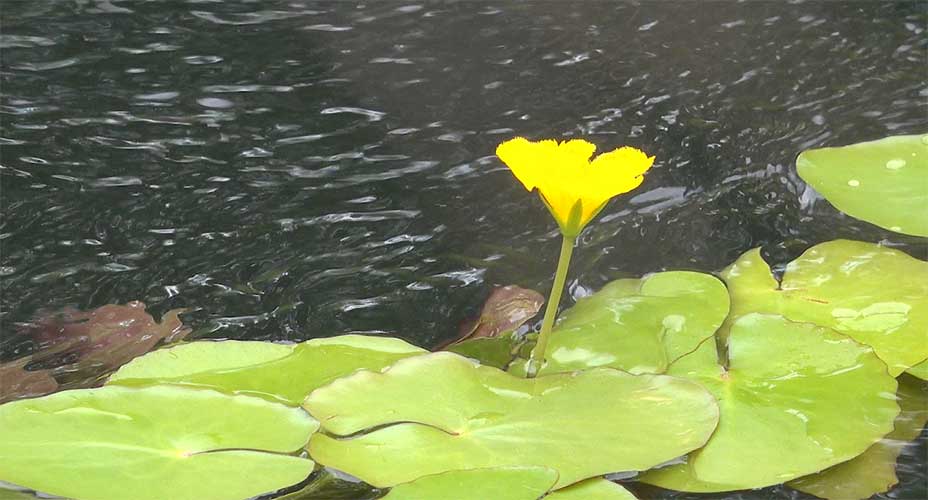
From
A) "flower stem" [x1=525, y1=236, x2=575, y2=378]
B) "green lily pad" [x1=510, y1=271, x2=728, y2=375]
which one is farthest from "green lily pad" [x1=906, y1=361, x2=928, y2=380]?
"flower stem" [x1=525, y1=236, x2=575, y2=378]

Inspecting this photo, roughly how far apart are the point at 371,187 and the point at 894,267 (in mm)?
574

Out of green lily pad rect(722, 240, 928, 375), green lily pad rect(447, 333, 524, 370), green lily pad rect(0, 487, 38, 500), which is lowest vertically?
green lily pad rect(722, 240, 928, 375)

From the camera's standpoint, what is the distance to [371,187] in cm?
115

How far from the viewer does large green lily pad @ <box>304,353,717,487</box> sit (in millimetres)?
685

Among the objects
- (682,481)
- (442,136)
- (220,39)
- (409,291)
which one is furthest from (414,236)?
(220,39)

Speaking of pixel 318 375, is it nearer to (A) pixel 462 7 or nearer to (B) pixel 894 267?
(B) pixel 894 267

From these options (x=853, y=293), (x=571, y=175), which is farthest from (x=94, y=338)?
(x=853, y=293)

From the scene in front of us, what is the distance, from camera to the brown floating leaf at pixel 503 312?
2.93 ft

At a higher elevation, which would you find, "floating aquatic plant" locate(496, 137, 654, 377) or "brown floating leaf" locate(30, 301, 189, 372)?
"floating aquatic plant" locate(496, 137, 654, 377)

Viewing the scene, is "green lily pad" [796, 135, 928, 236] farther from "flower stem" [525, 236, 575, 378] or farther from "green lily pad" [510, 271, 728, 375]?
"flower stem" [525, 236, 575, 378]

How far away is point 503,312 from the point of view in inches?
36.3

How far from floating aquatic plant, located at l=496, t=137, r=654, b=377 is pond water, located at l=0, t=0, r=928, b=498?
0.22m

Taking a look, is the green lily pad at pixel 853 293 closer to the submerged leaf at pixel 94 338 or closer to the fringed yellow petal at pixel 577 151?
the fringed yellow petal at pixel 577 151

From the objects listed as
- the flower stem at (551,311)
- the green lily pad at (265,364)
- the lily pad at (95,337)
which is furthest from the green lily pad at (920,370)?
the lily pad at (95,337)
